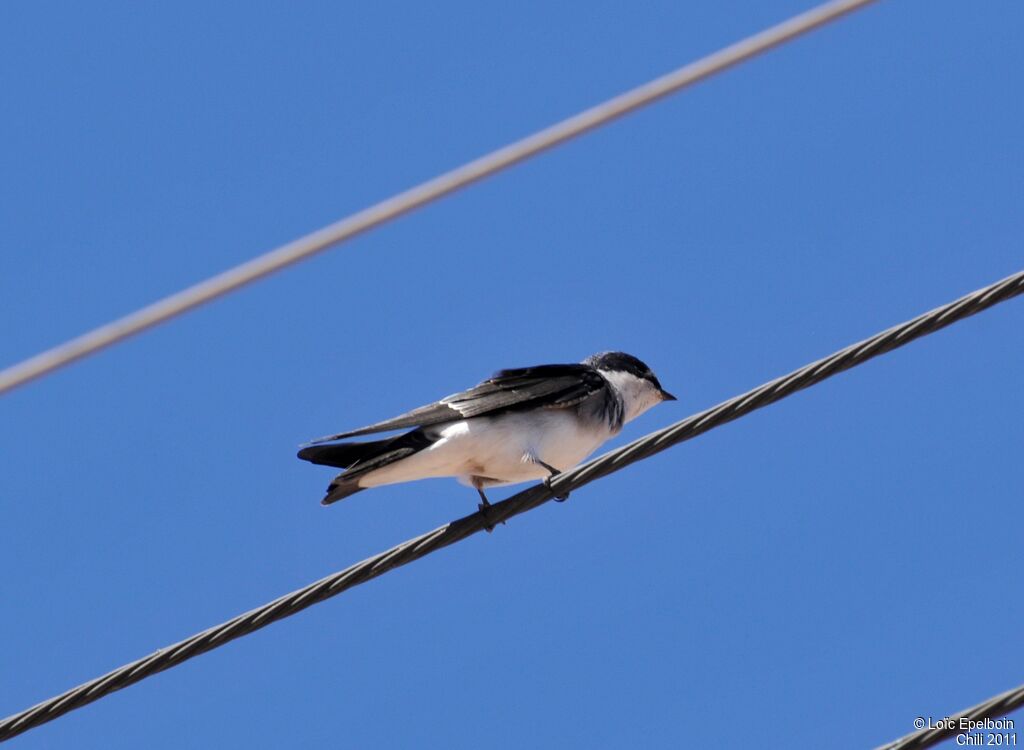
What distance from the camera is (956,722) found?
543cm

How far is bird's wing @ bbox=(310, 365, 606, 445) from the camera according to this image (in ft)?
30.9

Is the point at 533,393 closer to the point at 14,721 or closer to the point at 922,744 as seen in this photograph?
the point at 14,721

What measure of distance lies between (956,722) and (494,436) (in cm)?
441

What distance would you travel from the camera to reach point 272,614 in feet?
21.8

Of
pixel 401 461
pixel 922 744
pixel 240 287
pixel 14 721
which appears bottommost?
pixel 922 744

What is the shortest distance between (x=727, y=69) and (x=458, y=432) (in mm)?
4161

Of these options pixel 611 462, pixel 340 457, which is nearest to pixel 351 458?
pixel 340 457

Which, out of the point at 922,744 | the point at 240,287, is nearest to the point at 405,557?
the point at 240,287

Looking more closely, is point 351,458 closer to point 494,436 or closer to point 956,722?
point 494,436

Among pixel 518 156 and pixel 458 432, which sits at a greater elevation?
pixel 458 432

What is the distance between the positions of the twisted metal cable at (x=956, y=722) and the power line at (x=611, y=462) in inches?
62.4

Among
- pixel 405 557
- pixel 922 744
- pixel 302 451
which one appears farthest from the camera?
pixel 302 451

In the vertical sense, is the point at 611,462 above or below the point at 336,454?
below

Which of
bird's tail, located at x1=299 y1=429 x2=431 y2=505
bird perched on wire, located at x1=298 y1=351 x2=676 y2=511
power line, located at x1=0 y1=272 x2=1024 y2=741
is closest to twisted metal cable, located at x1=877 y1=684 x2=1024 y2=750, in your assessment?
power line, located at x1=0 y1=272 x2=1024 y2=741
